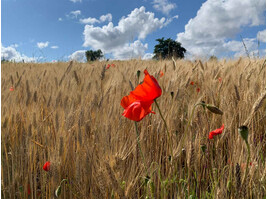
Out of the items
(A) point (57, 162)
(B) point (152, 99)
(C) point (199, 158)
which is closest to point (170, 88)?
(C) point (199, 158)

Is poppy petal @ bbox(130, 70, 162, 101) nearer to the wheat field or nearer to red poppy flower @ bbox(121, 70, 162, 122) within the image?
red poppy flower @ bbox(121, 70, 162, 122)

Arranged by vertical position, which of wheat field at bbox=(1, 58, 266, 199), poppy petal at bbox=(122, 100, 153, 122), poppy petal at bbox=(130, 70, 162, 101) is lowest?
wheat field at bbox=(1, 58, 266, 199)

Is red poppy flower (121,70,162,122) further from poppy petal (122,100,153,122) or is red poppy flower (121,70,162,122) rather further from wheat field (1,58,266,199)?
wheat field (1,58,266,199)

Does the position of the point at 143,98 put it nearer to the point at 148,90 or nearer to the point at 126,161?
the point at 148,90

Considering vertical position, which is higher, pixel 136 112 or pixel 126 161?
pixel 136 112

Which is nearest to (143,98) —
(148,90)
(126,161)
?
(148,90)

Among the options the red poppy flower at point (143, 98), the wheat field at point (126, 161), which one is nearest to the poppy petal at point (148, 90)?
the red poppy flower at point (143, 98)

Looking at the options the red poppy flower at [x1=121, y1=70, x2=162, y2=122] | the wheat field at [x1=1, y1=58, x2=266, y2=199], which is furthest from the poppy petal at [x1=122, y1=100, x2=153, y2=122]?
the wheat field at [x1=1, y1=58, x2=266, y2=199]

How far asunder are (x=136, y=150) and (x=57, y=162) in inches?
11.4

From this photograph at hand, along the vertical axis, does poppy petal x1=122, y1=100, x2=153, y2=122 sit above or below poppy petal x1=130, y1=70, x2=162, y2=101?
below

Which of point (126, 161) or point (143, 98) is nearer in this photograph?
point (143, 98)

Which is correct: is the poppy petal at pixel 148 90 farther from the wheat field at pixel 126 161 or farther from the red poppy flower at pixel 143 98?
the wheat field at pixel 126 161

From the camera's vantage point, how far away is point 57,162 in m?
0.73

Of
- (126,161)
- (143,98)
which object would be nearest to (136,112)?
(143,98)
